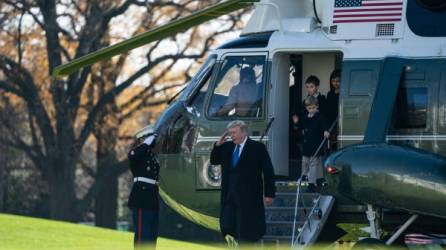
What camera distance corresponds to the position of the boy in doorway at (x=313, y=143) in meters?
16.2

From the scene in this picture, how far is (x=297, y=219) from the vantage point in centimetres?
1572

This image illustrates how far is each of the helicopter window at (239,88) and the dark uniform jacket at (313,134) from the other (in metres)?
0.73

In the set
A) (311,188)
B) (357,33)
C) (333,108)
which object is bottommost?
(311,188)

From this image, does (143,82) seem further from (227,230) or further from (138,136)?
(227,230)

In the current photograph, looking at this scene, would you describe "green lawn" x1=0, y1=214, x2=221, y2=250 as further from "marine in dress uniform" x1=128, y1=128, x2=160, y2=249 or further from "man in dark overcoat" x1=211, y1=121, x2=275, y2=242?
"man in dark overcoat" x1=211, y1=121, x2=275, y2=242

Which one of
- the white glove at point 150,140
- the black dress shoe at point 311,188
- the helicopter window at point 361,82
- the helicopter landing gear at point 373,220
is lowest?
the helicopter landing gear at point 373,220

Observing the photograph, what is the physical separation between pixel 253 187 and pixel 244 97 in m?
2.06

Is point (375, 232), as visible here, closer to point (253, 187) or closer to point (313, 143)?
point (253, 187)

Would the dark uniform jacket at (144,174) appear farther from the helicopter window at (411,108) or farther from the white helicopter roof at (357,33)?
the helicopter window at (411,108)

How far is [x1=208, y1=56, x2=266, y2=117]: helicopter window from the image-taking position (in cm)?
1670

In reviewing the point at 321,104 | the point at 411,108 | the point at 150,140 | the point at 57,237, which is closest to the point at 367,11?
the point at 411,108

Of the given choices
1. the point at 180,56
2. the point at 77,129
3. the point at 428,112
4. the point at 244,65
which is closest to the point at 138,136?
the point at 244,65

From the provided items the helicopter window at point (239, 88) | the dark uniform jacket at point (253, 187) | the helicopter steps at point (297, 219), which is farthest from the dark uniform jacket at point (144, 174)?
the dark uniform jacket at point (253, 187)

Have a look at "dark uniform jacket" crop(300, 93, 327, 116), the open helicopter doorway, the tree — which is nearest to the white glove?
the open helicopter doorway
